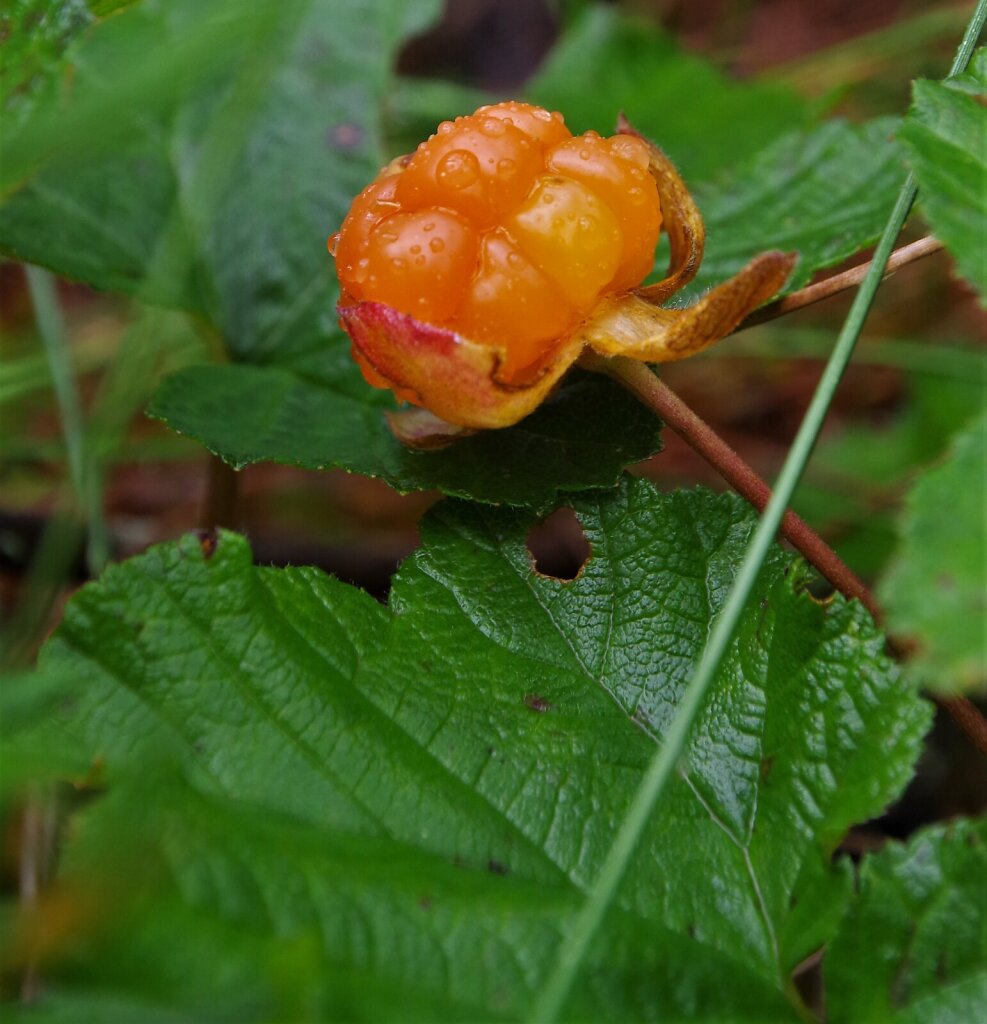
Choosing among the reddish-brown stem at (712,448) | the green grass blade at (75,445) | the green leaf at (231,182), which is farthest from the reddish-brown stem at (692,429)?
the green grass blade at (75,445)

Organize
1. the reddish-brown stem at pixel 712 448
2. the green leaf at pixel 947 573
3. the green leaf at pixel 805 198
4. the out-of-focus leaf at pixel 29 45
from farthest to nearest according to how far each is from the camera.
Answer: the green leaf at pixel 805 198 < the out-of-focus leaf at pixel 29 45 < the reddish-brown stem at pixel 712 448 < the green leaf at pixel 947 573

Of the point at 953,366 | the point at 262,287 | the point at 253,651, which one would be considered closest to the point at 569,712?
the point at 253,651

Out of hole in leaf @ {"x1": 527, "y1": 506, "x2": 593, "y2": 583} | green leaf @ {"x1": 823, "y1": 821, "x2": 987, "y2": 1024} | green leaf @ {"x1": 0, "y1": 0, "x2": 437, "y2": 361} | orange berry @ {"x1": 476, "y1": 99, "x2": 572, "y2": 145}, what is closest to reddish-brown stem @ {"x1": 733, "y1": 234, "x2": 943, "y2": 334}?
orange berry @ {"x1": 476, "y1": 99, "x2": 572, "y2": 145}

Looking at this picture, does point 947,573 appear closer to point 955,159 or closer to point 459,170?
point 955,159

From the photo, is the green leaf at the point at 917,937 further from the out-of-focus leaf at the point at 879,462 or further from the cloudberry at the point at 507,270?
the out-of-focus leaf at the point at 879,462

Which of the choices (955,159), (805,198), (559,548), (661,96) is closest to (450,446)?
(955,159)
